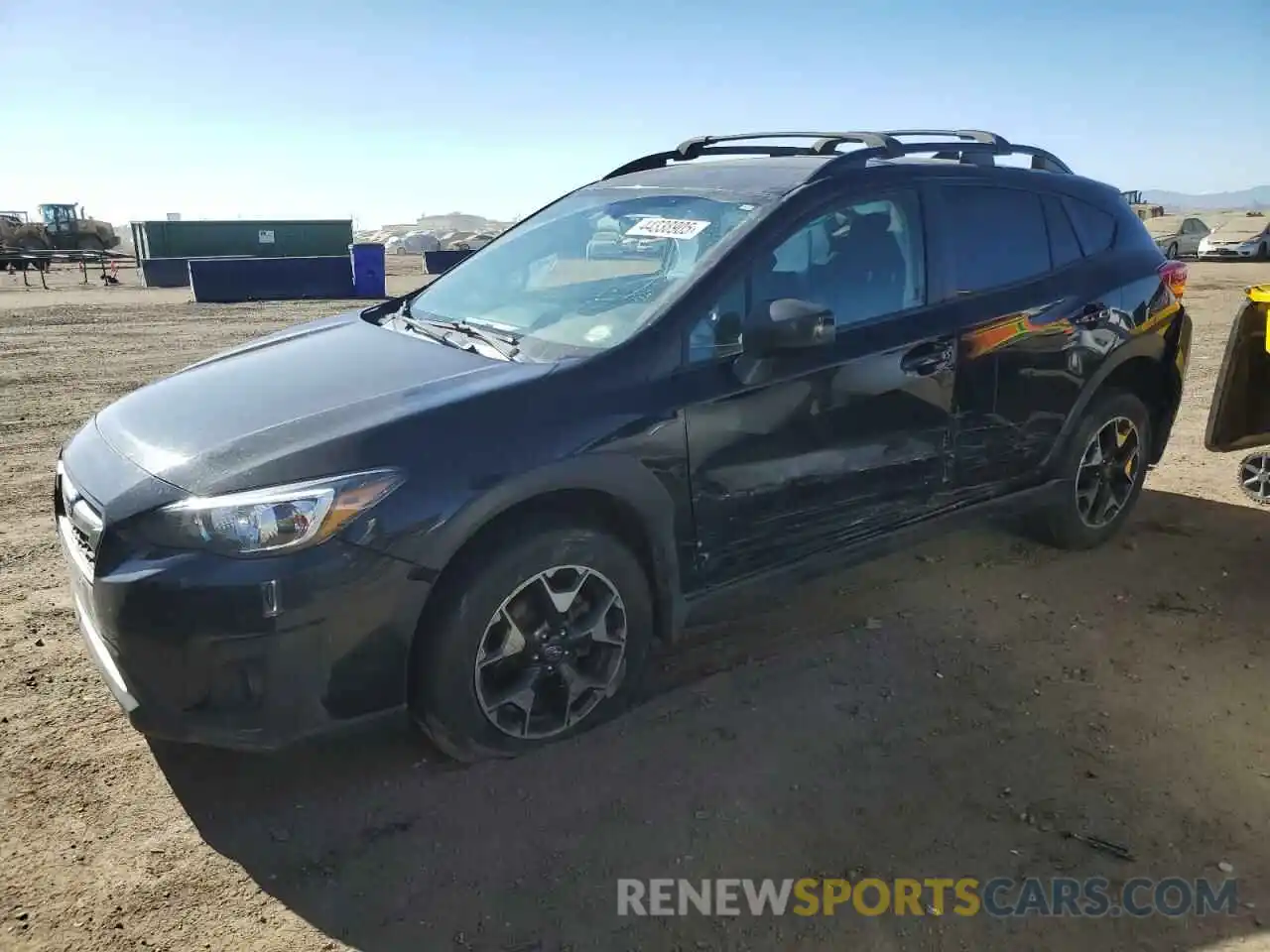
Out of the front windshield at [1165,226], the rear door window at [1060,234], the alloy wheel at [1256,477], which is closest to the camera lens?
the rear door window at [1060,234]

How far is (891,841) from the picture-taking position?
9.16 feet

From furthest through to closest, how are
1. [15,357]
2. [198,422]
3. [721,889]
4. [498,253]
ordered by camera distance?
1. [15,357]
2. [498,253]
3. [198,422]
4. [721,889]

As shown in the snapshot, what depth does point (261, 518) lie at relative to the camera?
2.58m

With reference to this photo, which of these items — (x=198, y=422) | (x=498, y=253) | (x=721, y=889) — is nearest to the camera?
(x=721, y=889)

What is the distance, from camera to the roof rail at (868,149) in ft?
13.2

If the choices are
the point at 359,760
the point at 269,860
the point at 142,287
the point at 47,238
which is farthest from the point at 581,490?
the point at 47,238

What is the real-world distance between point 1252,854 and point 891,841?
3.34 ft

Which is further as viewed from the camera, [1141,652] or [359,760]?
[1141,652]

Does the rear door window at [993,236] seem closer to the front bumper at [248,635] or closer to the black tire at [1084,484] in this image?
the black tire at [1084,484]

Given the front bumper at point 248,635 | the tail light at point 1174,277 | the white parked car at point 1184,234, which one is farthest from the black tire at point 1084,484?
the white parked car at point 1184,234

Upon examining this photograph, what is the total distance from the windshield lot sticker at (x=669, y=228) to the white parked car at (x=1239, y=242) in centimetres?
2952

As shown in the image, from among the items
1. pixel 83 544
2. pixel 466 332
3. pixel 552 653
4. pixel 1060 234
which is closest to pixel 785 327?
pixel 466 332

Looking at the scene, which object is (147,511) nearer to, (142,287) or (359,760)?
(359,760)

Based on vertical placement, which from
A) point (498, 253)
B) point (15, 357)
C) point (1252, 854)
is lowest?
point (1252, 854)
